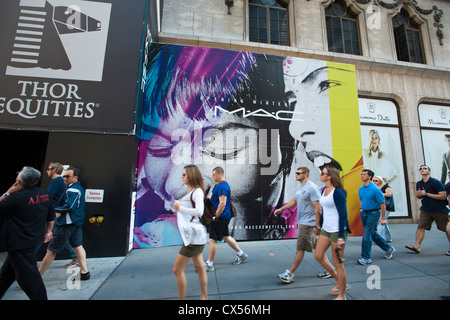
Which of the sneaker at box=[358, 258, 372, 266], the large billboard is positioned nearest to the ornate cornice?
the large billboard

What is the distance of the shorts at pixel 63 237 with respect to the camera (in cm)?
350

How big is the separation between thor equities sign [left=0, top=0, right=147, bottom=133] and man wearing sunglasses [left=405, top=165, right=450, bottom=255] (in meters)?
7.03

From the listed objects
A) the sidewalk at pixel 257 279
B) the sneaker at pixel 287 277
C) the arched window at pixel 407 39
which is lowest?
the sidewalk at pixel 257 279

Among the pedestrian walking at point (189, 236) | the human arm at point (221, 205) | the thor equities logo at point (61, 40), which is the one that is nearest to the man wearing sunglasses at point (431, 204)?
the human arm at point (221, 205)

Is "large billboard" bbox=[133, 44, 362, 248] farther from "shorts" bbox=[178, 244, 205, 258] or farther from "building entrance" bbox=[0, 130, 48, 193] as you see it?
"shorts" bbox=[178, 244, 205, 258]

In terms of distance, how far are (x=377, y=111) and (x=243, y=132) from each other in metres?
6.65

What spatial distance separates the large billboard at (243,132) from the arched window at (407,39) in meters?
5.47

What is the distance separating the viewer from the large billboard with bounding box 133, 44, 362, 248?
610 cm

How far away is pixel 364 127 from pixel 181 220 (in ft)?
30.5

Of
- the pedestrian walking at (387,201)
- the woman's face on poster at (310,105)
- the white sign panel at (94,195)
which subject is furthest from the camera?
the woman's face on poster at (310,105)

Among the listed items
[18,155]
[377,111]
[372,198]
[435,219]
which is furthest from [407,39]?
[18,155]

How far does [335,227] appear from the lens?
296cm

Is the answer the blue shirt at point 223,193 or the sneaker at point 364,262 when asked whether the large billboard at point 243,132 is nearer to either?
the blue shirt at point 223,193
